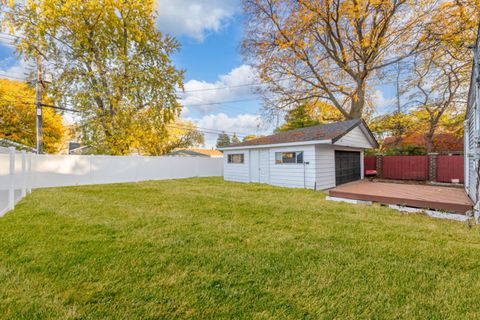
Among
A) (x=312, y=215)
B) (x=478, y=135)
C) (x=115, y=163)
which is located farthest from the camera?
(x=115, y=163)

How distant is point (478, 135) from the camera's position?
13.4 feet

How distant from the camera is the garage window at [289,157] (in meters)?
9.15

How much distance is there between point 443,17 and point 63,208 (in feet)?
55.3

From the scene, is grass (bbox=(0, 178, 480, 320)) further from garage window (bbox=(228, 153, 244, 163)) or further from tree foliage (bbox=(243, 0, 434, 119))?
tree foliage (bbox=(243, 0, 434, 119))

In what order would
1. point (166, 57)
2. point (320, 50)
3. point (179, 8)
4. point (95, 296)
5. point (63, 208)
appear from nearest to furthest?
1. point (95, 296)
2. point (63, 208)
3. point (179, 8)
4. point (320, 50)
5. point (166, 57)

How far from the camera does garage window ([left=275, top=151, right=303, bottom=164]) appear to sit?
9147 millimetres

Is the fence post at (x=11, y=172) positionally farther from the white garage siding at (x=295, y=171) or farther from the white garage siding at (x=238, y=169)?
the white garage siding at (x=238, y=169)

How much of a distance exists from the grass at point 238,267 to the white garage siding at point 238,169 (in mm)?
7051

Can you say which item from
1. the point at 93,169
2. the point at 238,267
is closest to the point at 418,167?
the point at 238,267

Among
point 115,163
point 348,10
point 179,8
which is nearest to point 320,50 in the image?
point 348,10

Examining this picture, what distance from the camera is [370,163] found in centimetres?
1331

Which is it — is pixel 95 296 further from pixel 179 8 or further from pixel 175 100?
pixel 175 100

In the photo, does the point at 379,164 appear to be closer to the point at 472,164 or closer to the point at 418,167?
the point at 418,167

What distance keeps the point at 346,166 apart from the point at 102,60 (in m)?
15.0
